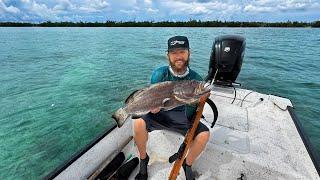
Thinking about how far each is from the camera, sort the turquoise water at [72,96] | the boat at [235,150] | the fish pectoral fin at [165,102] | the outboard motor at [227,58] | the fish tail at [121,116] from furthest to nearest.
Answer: the outboard motor at [227,58] → the turquoise water at [72,96] → the boat at [235,150] → the fish tail at [121,116] → the fish pectoral fin at [165,102]

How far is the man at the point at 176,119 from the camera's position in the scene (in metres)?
2.82

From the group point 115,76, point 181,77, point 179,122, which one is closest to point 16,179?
point 179,122

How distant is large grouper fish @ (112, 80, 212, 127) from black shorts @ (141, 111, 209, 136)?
0.55 meters

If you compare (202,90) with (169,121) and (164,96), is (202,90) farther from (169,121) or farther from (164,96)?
(169,121)

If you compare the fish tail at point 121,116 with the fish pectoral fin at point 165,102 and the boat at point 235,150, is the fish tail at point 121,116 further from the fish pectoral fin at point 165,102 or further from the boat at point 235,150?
the boat at point 235,150

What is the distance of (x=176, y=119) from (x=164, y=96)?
77cm

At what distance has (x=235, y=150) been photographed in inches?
130

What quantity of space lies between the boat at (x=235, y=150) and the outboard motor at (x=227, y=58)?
901 mm

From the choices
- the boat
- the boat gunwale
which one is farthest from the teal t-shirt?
the boat gunwale

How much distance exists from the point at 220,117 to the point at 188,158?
1574mm

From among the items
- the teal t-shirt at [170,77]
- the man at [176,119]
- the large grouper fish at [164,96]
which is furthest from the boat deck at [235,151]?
the large grouper fish at [164,96]

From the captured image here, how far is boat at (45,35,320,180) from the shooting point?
294cm

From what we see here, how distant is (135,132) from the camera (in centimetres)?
294

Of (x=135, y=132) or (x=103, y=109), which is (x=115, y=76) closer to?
(x=103, y=109)
